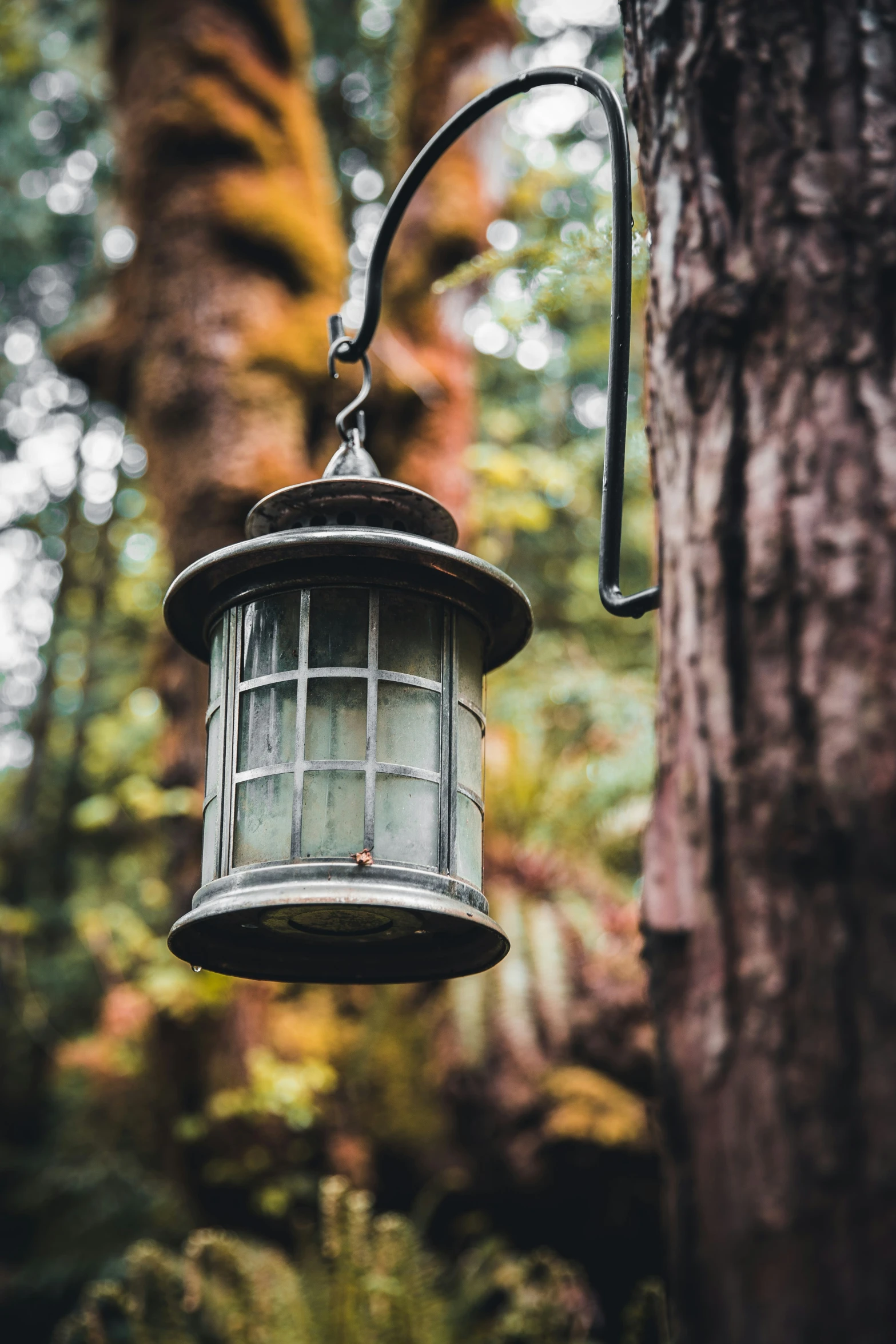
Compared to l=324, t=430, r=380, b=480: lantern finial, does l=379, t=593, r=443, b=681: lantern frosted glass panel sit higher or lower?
lower

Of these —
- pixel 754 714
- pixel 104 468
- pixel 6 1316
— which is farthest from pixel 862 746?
pixel 104 468

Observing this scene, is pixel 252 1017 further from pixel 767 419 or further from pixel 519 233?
pixel 519 233

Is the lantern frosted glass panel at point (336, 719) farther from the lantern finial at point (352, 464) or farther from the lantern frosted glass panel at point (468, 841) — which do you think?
the lantern finial at point (352, 464)

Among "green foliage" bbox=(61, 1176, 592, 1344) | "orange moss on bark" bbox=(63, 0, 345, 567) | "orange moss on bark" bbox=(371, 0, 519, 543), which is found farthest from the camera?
"orange moss on bark" bbox=(371, 0, 519, 543)

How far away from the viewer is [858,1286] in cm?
86

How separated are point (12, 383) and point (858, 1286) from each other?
1185 cm

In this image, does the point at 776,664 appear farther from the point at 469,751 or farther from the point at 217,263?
the point at 217,263

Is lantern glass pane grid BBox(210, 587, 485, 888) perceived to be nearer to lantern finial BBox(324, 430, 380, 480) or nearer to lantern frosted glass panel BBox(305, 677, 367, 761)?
lantern frosted glass panel BBox(305, 677, 367, 761)

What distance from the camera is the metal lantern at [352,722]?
1.68 m

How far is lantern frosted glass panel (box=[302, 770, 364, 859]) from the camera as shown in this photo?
171 cm

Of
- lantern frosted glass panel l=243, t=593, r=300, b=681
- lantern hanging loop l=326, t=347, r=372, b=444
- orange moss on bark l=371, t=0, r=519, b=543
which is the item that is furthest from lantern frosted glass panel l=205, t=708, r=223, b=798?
orange moss on bark l=371, t=0, r=519, b=543

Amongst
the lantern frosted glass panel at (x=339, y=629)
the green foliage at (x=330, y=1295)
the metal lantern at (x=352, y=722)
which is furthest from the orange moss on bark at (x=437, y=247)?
the lantern frosted glass panel at (x=339, y=629)

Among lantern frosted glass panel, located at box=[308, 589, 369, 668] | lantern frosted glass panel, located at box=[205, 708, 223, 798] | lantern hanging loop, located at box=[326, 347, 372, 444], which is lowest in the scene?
lantern frosted glass panel, located at box=[205, 708, 223, 798]

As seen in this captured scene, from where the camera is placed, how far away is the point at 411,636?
6.08 ft
